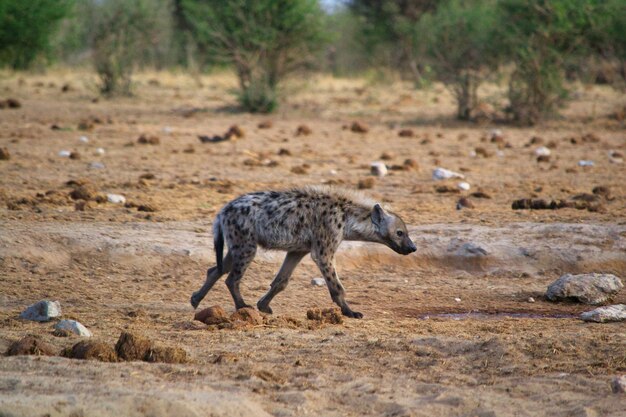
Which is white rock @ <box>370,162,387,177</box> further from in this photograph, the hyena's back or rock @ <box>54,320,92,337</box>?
rock @ <box>54,320,92,337</box>

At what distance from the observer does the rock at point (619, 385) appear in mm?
5551

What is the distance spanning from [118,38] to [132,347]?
20.0m

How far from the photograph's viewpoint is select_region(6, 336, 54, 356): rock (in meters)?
5.93

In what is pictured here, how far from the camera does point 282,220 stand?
7859 mm

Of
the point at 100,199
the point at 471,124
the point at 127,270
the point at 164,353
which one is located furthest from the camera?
the point at 471,124

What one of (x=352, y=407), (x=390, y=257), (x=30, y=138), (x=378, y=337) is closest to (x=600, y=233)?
(x=390, y=257)

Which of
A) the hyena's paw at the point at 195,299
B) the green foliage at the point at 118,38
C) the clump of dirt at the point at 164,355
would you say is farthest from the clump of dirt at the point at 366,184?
the green foliage at the point at 118,38

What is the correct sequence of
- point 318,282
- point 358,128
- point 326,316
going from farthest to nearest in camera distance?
point 358,128 → point 318,282 → point 326,316

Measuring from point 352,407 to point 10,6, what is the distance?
22.1 metres

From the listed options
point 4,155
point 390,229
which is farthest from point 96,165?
point 390,229

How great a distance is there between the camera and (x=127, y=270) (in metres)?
9.00

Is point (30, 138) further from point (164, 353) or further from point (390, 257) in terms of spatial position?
point (164, 353)

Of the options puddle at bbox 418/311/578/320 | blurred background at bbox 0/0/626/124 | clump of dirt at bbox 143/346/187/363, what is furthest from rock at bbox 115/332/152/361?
blurred background at bbox 0/0/626/124

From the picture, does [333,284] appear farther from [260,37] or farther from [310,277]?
[260,37]
